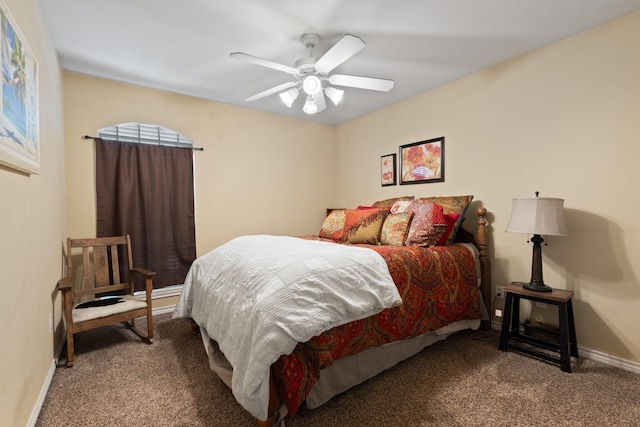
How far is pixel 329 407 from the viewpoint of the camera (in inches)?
67.7


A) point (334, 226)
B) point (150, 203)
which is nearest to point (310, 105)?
point (334, 226)

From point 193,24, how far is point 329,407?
2681 mm

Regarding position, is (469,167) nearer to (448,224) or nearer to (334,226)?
(448,224)

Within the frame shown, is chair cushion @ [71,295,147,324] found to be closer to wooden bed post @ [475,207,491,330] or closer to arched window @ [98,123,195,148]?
arched window @ [98,123,195,148]

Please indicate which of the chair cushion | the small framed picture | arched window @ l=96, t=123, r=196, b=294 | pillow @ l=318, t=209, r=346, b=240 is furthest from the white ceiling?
the chair cushion

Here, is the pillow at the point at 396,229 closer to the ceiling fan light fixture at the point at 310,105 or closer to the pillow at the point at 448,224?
the pillow at the point at 448,224

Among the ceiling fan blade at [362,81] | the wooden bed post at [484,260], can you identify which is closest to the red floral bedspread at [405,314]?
the wooden bed post at [484,260]

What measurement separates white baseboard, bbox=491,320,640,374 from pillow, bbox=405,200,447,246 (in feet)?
4.39

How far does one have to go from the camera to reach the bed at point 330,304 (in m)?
1.47

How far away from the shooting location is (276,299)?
1518 mm

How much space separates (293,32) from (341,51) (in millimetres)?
563

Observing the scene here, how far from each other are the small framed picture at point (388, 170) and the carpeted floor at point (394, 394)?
206 cm

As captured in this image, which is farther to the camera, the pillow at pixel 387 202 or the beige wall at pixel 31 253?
the pillow at pixel 387 202

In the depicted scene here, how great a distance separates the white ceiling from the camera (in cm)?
199
